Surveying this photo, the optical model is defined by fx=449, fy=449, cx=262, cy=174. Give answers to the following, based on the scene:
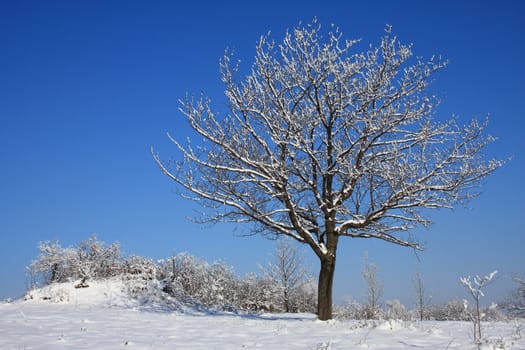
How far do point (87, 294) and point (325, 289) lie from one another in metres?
9.17

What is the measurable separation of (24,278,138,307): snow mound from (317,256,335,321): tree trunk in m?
7.22

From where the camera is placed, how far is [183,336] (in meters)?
7.69

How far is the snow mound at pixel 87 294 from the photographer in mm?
15609

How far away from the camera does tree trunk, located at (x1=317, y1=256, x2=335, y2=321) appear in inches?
475

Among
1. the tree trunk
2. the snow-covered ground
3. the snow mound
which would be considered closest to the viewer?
the snow-covered ground

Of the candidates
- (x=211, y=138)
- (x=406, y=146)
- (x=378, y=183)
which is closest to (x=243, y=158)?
(x=211, y=138)

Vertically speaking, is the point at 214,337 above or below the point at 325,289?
below

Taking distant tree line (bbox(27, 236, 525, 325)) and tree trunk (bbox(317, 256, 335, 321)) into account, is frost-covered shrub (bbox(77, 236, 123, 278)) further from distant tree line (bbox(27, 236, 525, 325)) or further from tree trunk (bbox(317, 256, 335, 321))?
tree trunk (bbox(317, 256, 335, 321))

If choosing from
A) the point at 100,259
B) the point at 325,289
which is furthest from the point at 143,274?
the point at 325,289

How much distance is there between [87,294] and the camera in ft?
53.9

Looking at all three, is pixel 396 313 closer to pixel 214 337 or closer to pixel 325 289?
pixel 325 289

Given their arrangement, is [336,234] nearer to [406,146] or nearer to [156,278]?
[406,146]

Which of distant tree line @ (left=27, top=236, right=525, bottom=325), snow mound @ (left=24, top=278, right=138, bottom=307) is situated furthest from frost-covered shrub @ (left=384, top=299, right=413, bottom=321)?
snow mound @ (left=24, top=278, right=138, bottom=307)

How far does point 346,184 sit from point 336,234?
1458 mm
